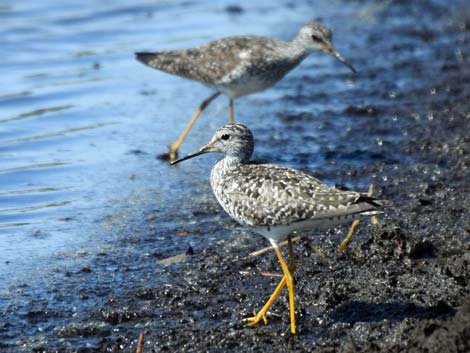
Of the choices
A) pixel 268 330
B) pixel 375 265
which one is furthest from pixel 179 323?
pixel 375 265

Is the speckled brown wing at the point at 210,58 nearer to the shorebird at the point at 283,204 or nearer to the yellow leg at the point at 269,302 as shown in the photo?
the shorebird at the point at 283,204

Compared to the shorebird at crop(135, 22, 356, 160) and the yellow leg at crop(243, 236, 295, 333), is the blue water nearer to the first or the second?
the shorebird at crop(135, 22, 356, 160)

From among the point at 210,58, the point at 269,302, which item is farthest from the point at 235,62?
the point at 269,302

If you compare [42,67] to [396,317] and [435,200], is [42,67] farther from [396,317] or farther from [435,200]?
[396,317]

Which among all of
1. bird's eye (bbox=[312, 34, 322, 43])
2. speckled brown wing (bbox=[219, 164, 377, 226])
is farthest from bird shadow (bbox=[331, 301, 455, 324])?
bird's eye (bbox=[312, 34, 322, 43])

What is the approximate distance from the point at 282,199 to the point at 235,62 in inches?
160

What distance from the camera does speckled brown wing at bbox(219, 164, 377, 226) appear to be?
6008mm

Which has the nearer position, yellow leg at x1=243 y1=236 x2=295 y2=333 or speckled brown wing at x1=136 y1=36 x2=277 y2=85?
yellow leg at x1=243 y1=236 x2=295 y2=333

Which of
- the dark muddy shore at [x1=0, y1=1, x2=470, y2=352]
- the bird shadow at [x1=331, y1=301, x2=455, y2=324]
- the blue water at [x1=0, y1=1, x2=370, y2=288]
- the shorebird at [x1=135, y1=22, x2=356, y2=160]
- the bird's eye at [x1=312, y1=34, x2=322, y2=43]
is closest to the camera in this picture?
the dark muddy shore at [x1=0, y1=1, x2=470, y2=352]

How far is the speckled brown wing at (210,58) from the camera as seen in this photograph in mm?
9961

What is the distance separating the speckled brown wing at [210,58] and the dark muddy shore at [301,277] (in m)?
0.87

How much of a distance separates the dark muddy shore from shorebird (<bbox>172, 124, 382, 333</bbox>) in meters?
0.32

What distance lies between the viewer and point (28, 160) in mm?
9555

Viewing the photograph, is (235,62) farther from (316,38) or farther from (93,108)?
(93,108)
